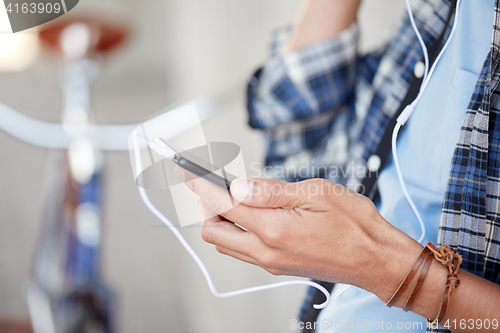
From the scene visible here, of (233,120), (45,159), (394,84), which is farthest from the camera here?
(45,159)

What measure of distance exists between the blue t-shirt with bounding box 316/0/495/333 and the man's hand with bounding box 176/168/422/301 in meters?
0.11

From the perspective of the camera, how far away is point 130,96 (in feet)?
7.64

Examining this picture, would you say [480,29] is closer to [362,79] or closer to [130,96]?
[362,79]

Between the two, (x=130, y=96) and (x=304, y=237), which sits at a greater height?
(x=130, y=96)

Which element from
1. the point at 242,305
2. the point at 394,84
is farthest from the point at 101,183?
the point at 394,84

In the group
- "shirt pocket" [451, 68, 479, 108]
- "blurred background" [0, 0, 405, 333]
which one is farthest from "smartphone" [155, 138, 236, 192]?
"blurred background" [0, 0, 405, 333]

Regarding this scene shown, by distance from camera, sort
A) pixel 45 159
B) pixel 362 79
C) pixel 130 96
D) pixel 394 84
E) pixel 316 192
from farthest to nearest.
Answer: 1. pixel 130 96
2. pixel 45 159
3. pixel 362 79
4. pixel 394 84
5. pixel 316 192

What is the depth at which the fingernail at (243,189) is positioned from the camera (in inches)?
11.6

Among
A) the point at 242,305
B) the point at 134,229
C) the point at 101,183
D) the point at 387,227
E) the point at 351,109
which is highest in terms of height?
the point at 351,109

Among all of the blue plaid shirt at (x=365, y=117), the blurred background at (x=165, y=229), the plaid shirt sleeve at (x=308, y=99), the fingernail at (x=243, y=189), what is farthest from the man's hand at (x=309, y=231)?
the blurred background at (x=165, y=229)

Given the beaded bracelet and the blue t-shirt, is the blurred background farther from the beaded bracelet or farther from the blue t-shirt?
the beaded bracelet

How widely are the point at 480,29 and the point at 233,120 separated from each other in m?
1.14

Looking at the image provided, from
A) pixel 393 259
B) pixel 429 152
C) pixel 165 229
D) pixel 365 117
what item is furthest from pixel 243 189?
pixel 165 229

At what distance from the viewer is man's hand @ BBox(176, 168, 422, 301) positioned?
0.30 metres
